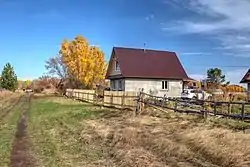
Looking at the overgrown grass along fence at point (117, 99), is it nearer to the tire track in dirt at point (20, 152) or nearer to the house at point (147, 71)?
the house at point (147, 71)

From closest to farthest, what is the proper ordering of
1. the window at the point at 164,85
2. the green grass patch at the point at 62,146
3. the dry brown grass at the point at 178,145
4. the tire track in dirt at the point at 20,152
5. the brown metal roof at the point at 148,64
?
the dry brown grass at the point at 178,145
the tire track in dirt at the point at 20,152
the green grass patch at the point at 62,146
the brown metal roof at the point at 148,64
the window at the point at 164,85

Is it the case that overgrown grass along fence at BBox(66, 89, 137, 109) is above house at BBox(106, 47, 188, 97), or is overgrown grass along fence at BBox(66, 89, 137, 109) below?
below

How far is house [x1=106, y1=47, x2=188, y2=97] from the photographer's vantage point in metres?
45.8

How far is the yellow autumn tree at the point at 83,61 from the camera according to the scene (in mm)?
63500

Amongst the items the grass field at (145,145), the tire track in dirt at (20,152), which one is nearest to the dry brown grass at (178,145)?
the grass field at (145,145)

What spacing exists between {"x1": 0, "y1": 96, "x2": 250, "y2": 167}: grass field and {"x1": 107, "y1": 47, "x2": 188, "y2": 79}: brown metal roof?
27892mm

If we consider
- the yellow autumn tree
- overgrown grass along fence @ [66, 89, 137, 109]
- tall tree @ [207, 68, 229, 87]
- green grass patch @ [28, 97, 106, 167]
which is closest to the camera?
green grass patch @ [28, 97, 106, 167]

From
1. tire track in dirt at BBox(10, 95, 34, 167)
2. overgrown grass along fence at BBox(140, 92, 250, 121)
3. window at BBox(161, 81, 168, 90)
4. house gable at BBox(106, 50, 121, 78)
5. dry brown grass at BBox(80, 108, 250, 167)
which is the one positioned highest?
house gable at BBox(106, 50, 121, 78)

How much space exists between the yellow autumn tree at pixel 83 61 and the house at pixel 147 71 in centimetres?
1434

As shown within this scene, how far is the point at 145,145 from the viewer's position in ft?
42.5

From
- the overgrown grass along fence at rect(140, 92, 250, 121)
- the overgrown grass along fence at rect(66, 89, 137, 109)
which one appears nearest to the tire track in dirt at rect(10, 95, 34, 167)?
the overgrown grass along fence at rect(140, 92, 250, 121)

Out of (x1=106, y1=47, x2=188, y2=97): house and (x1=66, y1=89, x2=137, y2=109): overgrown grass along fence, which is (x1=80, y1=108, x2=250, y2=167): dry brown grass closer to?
(x1=66, y1=89, x2=137, y2=109): overgrown grass along fence

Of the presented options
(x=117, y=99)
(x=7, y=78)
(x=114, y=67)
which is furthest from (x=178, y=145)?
(x=7, y=78)

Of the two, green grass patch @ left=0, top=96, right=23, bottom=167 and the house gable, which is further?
the house gable
